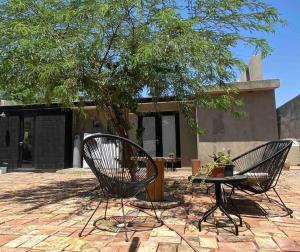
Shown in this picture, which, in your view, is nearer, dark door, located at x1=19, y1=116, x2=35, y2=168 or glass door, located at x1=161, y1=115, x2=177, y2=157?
glass door, located at x1=161, y1=115, x2=177, y2=157

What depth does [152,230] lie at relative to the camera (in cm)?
397

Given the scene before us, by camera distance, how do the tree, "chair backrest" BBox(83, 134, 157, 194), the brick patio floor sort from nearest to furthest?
the brick patio floor
"chair backrest" BBox(83, 134, 157, 194)
the tree

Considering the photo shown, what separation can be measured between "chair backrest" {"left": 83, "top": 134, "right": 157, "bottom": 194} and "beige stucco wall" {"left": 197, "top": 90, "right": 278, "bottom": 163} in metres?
7.32

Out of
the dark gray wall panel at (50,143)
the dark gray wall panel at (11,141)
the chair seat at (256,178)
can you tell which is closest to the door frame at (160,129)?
the dark gray wall panel at (50,143)

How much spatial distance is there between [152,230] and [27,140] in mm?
11276

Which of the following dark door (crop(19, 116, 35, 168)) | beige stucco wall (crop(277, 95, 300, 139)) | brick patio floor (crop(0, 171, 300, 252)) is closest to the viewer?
brick patio floor (crop(0, 171, 300, 252))

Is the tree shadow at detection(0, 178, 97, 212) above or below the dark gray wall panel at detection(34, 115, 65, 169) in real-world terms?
below

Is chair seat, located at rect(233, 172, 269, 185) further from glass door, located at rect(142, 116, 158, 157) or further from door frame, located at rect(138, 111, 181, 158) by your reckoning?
glass door, located at rect(142, 116, 158, 157)

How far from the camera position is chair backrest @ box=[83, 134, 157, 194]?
13.1 ft

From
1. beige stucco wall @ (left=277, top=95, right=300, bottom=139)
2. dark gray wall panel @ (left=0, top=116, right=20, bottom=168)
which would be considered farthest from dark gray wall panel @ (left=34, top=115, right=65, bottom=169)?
beige stucco wall @ (left=277, top=95, right=300, bottom=139)

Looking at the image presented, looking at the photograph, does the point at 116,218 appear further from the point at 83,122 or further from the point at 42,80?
the point at 83,122

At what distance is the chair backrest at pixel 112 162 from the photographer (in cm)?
400

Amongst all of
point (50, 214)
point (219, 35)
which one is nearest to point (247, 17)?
point (219, 35)

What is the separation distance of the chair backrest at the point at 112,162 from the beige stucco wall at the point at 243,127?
24.0 feet
